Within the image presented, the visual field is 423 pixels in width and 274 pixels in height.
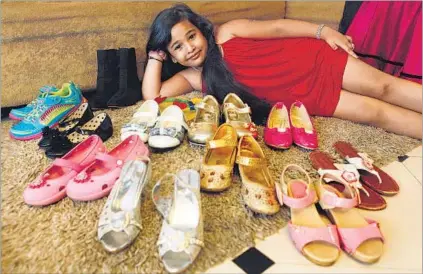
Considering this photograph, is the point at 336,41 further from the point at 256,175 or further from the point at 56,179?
the point at 56,179

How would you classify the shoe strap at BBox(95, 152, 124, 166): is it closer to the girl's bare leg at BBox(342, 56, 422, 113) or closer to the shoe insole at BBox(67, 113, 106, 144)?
the shoe insole at BBox(67, 113, 106, 144)

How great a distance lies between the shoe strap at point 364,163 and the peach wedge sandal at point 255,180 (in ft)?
0.95

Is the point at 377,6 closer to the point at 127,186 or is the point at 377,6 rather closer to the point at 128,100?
the point at 128,100

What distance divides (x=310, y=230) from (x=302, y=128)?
506mm

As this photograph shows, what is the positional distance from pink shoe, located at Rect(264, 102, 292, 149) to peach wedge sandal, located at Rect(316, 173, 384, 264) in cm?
29

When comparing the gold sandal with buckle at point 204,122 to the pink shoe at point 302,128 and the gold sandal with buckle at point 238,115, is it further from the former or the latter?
the pink shoe at point 302,128

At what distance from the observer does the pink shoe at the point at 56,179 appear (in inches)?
36.4

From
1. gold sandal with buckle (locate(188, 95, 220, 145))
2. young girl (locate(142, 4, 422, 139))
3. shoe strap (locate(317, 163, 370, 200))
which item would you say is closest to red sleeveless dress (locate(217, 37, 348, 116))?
young girl (locate(142, 4, 422, 139))

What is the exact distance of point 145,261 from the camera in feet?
2.51

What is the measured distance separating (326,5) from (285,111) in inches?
33.2

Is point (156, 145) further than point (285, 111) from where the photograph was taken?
No

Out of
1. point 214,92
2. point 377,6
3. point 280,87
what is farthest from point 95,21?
point 377,6

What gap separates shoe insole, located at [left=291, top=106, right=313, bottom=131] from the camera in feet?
4.11

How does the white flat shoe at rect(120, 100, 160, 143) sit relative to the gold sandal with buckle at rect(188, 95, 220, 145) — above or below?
below
